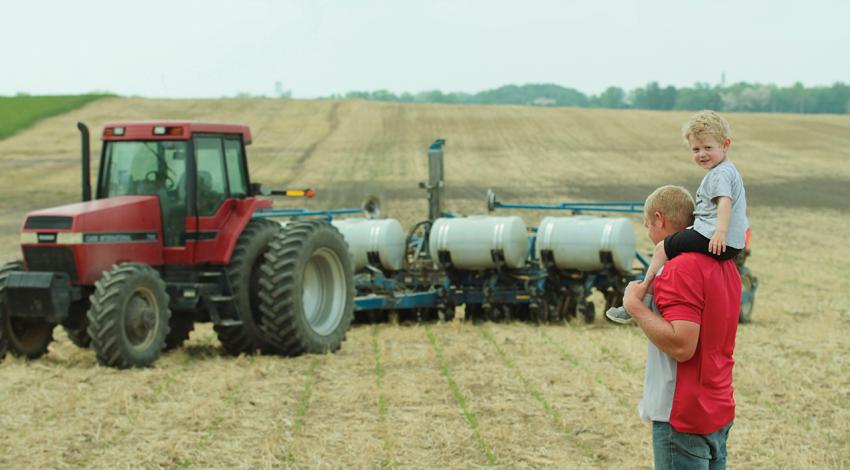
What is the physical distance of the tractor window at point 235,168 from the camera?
10680mm

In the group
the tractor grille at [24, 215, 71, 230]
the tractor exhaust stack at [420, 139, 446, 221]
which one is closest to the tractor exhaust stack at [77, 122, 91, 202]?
the tractor grille at [24, 215, 71, 230]

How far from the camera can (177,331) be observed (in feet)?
35.9

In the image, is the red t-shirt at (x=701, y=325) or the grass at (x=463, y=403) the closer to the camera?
the red t-shirt at (x=701, y=325)

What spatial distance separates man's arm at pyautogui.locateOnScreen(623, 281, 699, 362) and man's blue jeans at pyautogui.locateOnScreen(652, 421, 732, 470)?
0.26 metres

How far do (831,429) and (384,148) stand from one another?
3706 centimetres

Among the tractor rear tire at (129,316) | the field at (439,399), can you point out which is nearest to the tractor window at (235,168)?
the tractor rear tire at (129,316)

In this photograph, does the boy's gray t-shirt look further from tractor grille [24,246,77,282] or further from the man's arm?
tractor grille [24,246,77,282]

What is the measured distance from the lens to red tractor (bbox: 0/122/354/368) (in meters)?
9.49

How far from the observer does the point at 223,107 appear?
55.8 meters

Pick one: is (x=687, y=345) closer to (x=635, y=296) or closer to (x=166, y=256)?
(x=635, y=296)

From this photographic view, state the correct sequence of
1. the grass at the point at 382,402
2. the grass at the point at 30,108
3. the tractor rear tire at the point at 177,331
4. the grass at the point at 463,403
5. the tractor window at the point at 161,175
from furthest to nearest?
the grass at the point at 30,108 < the tractor rear tire at the point at 177,331 < the tractor window at the point at 161,175 < the grass at the point at 463,403 < the grass at the point at 382,402

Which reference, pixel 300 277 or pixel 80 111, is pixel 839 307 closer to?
pixel 300 277

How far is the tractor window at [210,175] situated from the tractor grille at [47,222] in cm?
122

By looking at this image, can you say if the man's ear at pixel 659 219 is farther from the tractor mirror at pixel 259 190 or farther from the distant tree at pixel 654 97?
the distant tree at pixel 654 97
